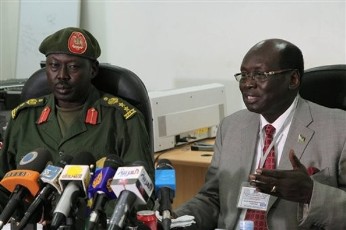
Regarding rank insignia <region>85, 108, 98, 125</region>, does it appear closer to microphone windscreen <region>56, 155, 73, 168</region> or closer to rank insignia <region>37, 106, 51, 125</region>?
rank insignia <region>37, 106, 51, 125</region>

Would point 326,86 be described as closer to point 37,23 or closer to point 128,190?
Result: point 128,190

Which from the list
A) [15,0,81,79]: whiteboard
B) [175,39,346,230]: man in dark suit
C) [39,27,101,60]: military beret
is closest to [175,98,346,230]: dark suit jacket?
[175,39,346,230]: man in dark suit

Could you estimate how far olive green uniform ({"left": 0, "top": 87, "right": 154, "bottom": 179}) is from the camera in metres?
2.52

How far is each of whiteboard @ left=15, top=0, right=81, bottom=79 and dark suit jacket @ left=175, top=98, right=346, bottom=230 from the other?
9.71 ft

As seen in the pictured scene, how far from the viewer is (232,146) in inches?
92.4

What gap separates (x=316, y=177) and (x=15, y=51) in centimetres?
387

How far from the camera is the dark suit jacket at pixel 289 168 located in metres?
1.97

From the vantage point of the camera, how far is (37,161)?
159 centimetres

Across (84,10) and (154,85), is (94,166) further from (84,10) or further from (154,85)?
(84,10)

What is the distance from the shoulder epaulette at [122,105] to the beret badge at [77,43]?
0.24 meters

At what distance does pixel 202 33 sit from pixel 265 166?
97.9 inches

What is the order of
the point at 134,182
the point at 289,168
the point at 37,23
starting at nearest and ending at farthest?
the point at 134,182 → the point at 289,168 → the point at 37,23

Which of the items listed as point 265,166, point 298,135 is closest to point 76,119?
point 265,166

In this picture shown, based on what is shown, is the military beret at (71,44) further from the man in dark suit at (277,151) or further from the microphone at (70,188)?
the microphone at (70,188)
